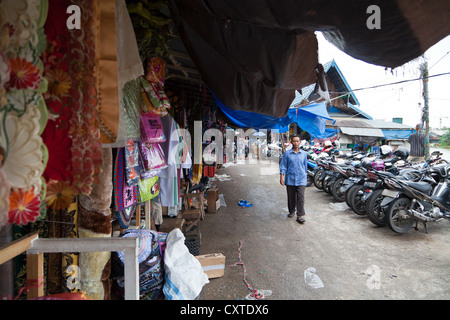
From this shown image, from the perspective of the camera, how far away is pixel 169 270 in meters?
2.25

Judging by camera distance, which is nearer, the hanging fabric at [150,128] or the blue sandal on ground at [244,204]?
the hanging fabric at [150,128]

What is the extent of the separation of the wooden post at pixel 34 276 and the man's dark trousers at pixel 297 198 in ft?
15.8

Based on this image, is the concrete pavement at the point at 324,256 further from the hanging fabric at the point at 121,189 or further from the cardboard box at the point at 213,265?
the hanging fabric at the point at 121,189

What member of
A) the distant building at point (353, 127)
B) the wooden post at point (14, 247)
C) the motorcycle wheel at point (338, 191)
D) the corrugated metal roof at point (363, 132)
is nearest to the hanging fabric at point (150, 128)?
the wooden post at point (14, 247)

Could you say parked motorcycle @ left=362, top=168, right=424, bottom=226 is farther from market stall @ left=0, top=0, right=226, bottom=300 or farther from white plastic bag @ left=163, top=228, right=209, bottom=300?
market stall @ left=0, top=0, right=226, bottom=300

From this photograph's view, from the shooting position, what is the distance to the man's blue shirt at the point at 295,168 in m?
5.35

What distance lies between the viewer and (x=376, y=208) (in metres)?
4.80

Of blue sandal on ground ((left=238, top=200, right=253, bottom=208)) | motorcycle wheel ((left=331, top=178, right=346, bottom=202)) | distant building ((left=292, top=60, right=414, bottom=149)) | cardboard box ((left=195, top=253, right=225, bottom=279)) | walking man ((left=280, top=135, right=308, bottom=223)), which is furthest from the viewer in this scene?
distant building ((left=292, top=60, right=414, bottom=149))

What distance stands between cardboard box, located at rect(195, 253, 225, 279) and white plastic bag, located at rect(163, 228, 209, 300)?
70 centimetres

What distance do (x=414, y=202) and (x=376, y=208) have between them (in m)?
0.63

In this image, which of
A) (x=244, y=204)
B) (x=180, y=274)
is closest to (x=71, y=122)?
(x=180, y=274)

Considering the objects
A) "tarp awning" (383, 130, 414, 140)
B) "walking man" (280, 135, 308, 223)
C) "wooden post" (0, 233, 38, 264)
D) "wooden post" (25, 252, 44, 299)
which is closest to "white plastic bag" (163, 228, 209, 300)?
"wooden post" (25, 252, 44, 299)

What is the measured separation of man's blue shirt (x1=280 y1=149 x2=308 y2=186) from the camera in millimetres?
5352
